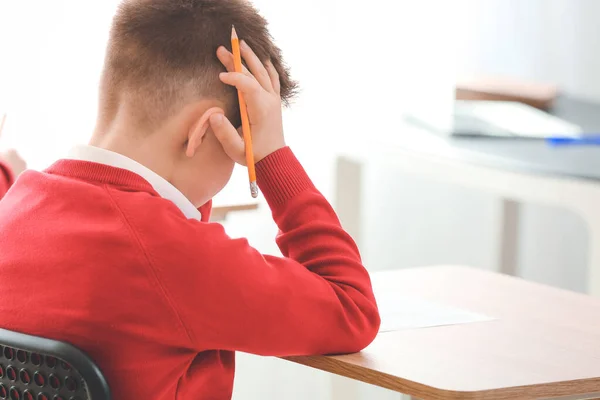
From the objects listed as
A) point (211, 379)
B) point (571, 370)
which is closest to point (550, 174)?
point (571, 370)

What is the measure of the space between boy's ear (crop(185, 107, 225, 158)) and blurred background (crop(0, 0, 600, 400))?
132 centimetres

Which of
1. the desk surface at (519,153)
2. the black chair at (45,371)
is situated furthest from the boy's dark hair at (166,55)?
the desk surface at (519,153)

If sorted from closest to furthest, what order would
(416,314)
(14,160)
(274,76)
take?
(274,76) → (416,314) → (14,160)

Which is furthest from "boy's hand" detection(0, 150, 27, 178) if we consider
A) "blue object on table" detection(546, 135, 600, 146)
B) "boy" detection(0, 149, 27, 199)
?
"blue object on table" detection(546, 135, 600, 146)

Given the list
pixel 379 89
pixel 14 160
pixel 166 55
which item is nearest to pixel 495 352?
pixel 166 55

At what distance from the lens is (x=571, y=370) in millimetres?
1075

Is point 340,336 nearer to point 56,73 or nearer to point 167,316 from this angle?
point 167,316

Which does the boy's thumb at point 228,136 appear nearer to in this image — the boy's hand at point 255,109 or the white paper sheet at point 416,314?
the boy's hand at point 255,109

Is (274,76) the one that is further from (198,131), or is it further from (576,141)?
(576,141)

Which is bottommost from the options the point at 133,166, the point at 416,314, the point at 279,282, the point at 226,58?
the point at 416,314

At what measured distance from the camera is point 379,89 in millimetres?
3309

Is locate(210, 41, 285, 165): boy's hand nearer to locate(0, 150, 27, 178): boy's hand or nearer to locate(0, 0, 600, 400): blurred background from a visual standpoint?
locate(0, 150, 27, 178): boy's hand

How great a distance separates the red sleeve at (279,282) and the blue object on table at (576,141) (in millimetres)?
1172

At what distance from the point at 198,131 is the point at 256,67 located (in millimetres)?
111
